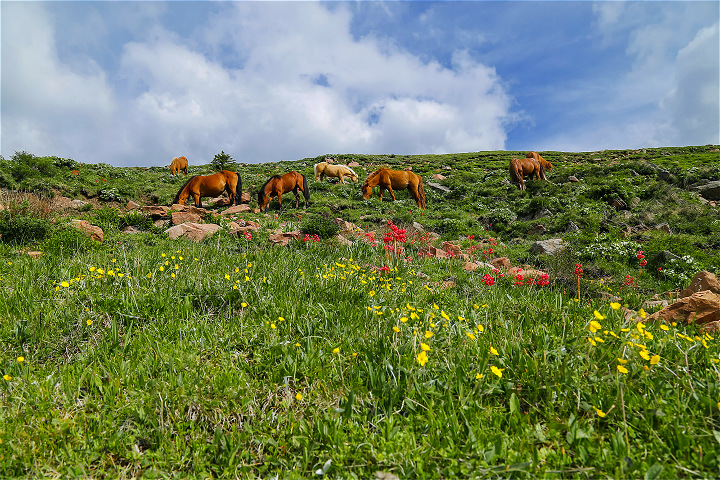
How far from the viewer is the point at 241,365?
119 inches

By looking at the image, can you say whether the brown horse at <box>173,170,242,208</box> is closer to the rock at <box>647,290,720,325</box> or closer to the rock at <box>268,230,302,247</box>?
the rock at <box>268,230,302,247</box>

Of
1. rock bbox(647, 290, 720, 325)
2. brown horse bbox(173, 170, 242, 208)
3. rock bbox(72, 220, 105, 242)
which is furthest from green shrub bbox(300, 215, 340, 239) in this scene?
brown horse bbox(173, 170, 242, 208)

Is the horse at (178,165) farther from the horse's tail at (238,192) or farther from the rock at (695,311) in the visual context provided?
the rock at (695,311)

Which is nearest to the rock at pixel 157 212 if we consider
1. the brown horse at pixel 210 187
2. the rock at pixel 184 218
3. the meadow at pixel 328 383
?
the rock at pixel 184 218

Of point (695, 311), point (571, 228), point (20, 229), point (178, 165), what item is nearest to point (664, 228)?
point (571, 228)

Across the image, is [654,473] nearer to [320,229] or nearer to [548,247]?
[320,229]

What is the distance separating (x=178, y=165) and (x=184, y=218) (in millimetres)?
27526

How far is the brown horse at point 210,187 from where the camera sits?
1555 centimetres

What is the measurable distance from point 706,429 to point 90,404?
4268mm

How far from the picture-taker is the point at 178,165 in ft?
114

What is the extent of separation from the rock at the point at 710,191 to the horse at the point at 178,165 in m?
40.5

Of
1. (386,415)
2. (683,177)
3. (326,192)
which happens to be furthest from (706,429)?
(683,177)

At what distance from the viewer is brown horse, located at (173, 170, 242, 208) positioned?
51.0 feet

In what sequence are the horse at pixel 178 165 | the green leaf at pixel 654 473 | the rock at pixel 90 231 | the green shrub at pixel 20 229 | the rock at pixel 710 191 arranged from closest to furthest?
the green leaf at pixel 654 473, the green shrub at pixel 20 229, the rock at pixel 90 231, the rock at pixel 710 191, the horse at pixel 178 165
